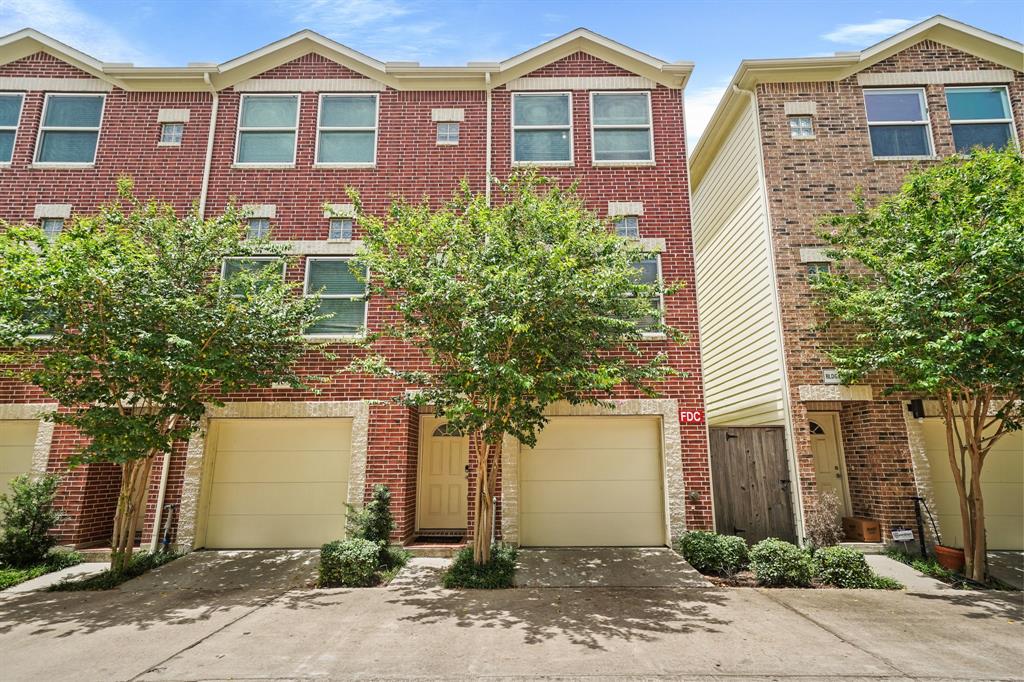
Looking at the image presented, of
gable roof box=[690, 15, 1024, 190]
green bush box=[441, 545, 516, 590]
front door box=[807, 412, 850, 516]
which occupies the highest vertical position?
gable roof box=[690, 15, 1024, 190]

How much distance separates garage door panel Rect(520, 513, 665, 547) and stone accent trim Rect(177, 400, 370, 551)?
295 cm

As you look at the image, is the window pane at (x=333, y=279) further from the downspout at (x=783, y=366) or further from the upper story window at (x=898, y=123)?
the upper story window at (x=898, y=123)

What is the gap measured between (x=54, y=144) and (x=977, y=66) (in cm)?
1847

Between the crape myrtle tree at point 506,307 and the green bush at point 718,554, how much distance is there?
2504 millimetres

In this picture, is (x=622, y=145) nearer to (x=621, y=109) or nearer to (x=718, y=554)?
(x=621, y=109)

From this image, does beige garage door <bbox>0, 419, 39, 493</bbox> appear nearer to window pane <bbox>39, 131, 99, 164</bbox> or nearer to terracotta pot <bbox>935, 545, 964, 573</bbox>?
window pane <bbox>39, 131, 99, 164</bbox>

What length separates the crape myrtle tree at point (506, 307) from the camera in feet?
22.5

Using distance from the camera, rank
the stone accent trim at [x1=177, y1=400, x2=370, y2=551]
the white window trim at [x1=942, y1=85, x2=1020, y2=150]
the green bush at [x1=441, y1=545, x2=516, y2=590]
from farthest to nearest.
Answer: the white window trim at [x1=942, y1=85, x2=1020, y2=150] < the stone accent trim at [x1=177, y1=400, x2=370, y2=551] < the green bush at [x1=441, y1=545, x2=516, y2=590]

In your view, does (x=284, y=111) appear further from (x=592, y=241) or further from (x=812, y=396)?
(x=812, y=396)

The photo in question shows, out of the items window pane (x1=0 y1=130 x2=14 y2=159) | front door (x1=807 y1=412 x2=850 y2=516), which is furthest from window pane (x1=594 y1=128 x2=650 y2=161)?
window pane (x1=0 y1=130 x2=14 y2=159)

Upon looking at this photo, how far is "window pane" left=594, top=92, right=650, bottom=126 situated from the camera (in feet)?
36.5

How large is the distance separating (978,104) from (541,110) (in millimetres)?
8657

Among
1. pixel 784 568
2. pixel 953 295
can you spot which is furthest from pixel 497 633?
pixel 953 295

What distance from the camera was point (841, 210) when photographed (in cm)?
1023
